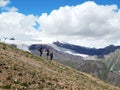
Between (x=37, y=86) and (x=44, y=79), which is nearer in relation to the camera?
(x=37, y=86)

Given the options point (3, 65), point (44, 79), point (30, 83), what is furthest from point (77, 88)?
point (3, 65)

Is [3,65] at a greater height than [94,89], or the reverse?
[3,65]

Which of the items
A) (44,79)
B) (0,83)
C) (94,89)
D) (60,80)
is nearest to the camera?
(0,83)

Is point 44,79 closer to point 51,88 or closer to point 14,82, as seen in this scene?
point 51,88

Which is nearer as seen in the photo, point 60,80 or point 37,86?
point 37,86

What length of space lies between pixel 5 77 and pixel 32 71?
30.3ft

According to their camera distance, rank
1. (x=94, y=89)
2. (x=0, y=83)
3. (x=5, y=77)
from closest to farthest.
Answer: (x=0, y=83)
(x=5, y=77)
(x=94, y=89)

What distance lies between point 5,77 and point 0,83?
3.60 meters

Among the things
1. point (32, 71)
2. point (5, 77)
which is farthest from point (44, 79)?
point (5, 77)

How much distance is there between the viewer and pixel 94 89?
2509 inches

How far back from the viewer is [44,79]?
180ft

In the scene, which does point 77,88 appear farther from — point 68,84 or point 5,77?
point 5,77

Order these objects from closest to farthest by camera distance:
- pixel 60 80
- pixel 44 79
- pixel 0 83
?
pixel 0 83 → pixel 44 79 → pixel 60 80

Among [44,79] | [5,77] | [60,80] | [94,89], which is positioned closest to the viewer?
[5,77]
